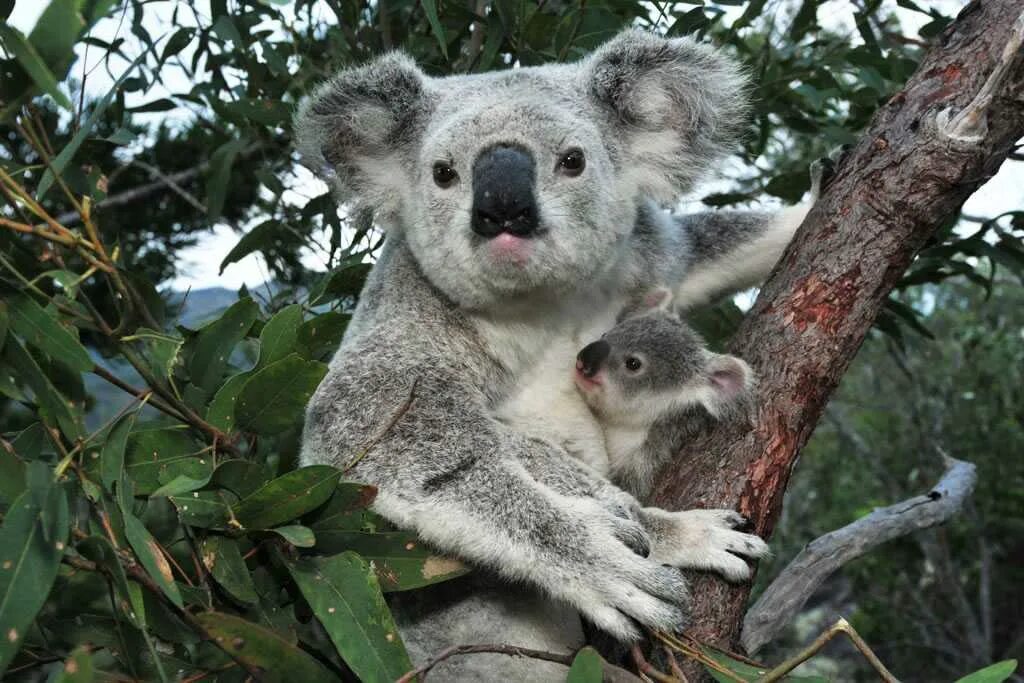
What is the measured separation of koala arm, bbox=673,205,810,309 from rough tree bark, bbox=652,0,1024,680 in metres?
0.68

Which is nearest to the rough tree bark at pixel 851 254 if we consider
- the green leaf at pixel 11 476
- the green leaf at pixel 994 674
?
the green leaf at pixel 994 674

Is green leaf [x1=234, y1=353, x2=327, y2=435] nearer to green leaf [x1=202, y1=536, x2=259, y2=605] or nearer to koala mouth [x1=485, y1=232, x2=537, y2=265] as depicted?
green leaf [x1=202, y1=536, x2=259, y2=605]

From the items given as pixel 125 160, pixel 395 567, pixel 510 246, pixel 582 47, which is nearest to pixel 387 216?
pixel 510 246

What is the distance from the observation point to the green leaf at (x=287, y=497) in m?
1.86

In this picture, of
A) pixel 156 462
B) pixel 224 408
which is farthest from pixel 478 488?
pixel 156 462

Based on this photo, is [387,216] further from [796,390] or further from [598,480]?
[796,390]

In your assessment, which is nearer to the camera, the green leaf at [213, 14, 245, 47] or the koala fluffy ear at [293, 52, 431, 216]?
the koala fluffy ear at [293, 52, 431, 216]

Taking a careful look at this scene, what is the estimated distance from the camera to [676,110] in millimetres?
2891

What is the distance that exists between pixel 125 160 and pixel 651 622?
10.0 ft

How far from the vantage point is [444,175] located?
259 centimetres

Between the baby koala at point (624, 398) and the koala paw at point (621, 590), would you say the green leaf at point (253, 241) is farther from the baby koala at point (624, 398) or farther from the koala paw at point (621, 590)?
the koala paw at point (621, 590)

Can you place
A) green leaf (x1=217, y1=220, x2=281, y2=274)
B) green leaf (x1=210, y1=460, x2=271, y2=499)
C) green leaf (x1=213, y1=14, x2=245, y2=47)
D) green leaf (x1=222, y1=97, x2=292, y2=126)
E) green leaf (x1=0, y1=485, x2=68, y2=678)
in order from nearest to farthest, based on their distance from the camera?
green leaf (x1=0, y1=485, x2=68, y2=678)
green leaf (x1=210, y1=460, x2=271, y2=499)
green leaf (x1=213, y1=14, x2=245, y2=47)
green leaf (x1=222, y1=97, x2=292, y2=126)
green leaf (x1=217, y1=220, x2=281, y2=274)

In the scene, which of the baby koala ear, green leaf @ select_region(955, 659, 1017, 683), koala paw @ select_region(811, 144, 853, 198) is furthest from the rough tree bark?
green leaf @ select_region(955, 659, 1017, 683)

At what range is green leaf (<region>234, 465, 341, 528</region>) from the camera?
1861 mm
